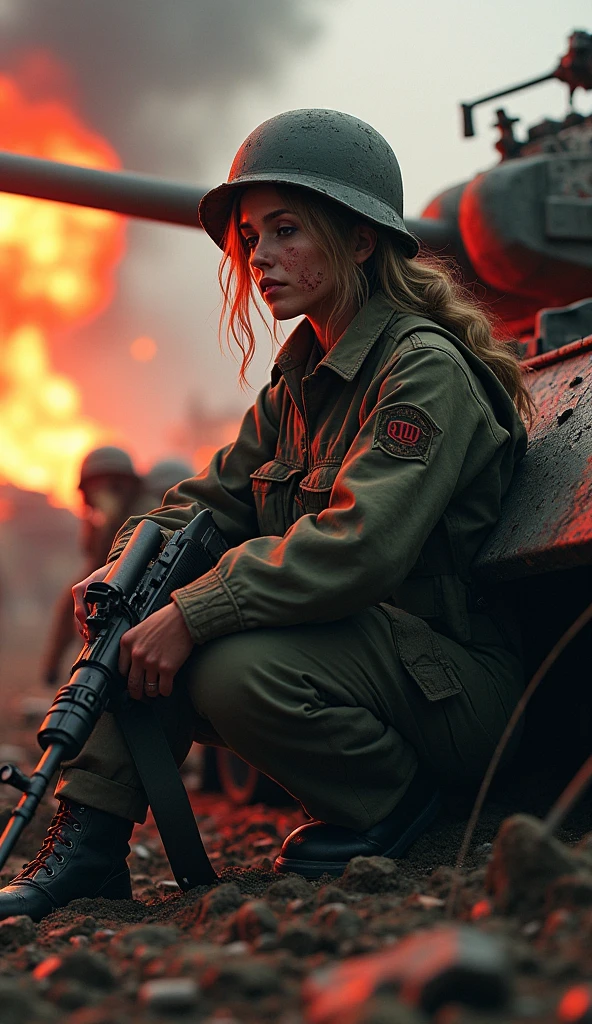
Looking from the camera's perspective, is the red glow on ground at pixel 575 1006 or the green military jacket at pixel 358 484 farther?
the green military jacket at pixel 358 484

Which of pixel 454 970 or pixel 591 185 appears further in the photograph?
pixel 591 185

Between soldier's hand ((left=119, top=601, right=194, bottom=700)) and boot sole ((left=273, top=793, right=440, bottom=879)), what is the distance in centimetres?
54

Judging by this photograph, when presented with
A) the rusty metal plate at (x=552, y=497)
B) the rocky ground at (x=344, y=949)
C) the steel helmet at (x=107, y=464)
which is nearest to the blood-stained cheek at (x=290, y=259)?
the rusty metal plate at (x=552, y=497)

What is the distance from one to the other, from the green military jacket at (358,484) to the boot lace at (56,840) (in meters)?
0.57

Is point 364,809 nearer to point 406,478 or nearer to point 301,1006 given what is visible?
point 406,478

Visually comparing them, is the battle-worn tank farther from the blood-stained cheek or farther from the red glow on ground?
the red glow on ground

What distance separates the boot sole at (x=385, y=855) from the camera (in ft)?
9.00

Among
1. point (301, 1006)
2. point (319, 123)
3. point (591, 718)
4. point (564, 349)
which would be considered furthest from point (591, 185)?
point (301, 1006)

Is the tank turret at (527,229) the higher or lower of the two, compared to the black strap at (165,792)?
higher

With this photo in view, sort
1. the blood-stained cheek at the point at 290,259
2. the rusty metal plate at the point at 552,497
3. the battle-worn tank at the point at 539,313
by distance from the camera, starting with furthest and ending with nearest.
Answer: the blood-stained cheek at the point at 290,259 → the battle-worn tank at the point at 539,313 → the rusty metal plate at the point at 552,497

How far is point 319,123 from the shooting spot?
10.6 ft

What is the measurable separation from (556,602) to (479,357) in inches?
30.9

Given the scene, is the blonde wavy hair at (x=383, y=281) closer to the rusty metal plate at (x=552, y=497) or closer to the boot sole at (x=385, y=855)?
the rusty metal plate at (x=552, y=497)

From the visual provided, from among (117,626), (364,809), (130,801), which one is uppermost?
(117,626)
